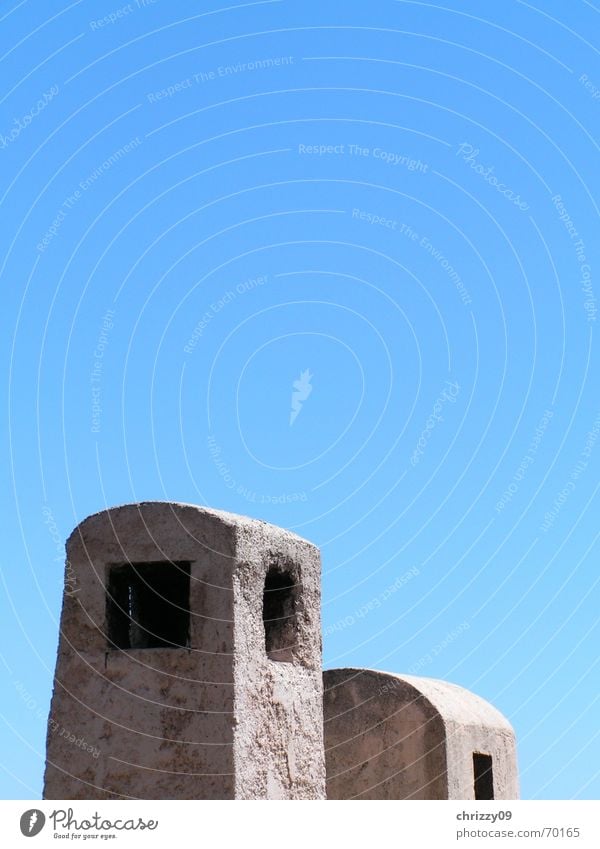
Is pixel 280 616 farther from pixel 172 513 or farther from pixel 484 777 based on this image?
pixel 484 777

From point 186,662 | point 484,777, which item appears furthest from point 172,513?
point 484,777

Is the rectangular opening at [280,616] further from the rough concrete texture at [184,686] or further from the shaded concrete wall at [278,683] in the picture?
the rough concrete texture at [184,686]

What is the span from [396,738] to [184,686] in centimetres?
549

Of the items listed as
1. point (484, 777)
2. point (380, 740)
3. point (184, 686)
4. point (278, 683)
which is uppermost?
point (380, 740)

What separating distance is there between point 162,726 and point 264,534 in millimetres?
1982

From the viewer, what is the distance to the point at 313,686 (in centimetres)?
1348

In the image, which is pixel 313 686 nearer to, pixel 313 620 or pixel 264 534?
pixel 313 620

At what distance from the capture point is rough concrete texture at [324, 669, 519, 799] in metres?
16.9

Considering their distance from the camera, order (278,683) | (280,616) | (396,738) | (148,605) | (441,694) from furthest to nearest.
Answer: (441,694)
(396,738)
(148,605)
(280,616)
(278,683)

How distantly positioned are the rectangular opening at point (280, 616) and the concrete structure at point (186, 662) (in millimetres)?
12

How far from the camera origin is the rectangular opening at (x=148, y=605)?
12960mm

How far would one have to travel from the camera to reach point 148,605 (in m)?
13.8

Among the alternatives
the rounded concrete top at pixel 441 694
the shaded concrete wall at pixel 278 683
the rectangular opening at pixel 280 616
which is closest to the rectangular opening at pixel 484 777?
the rounded concrete top at pixel 441 694
